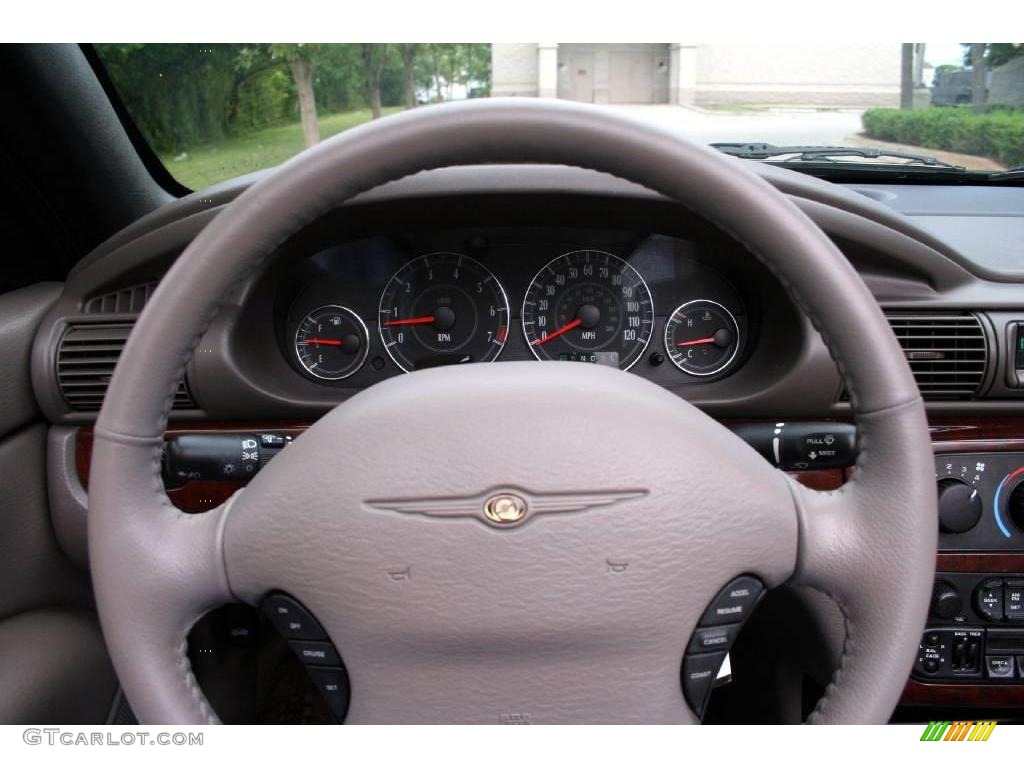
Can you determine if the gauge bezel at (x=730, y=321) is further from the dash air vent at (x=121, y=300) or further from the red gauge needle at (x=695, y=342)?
the dash air vent at (x=121, y=300)

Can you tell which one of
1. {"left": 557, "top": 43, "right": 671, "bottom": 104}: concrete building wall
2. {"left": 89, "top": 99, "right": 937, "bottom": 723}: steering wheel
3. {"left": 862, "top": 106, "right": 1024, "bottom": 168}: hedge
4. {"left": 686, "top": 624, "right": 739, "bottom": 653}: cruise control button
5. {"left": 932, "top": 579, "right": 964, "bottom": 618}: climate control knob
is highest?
{"left": 557, "top": 43, "right": 671, "bottom": 104}: concrete building wall

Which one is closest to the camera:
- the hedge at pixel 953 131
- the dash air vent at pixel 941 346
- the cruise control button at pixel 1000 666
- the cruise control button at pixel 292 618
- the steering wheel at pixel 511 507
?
the steering wheel at pixel 511 507

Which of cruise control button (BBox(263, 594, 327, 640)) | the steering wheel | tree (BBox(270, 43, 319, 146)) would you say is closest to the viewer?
the steering wheel

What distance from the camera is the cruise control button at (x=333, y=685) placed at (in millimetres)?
1147

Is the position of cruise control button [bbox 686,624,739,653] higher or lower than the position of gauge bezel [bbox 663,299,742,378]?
lower

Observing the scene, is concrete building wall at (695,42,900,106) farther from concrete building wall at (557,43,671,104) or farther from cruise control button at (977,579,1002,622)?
cruise control button at (977,579,1002,622)

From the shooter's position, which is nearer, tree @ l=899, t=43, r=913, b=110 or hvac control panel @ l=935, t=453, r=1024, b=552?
hvac control panel @ l=935, t=453, r=1024, b=552

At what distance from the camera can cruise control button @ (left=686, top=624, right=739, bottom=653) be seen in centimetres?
111

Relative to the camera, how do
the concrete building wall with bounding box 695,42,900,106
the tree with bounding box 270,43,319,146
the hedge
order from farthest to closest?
1. the hedge
2. the concrete building wall with bounding box 695,42,900,106
3. the tree with bounding box 270,43,319,146

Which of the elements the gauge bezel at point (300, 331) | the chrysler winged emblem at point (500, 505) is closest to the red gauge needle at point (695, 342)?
the gauge bezel at point (300, 331)

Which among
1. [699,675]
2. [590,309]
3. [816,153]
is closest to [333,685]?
[699,675]

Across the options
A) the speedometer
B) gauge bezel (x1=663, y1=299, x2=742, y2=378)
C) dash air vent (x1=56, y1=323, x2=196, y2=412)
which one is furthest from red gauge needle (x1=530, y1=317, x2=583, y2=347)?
dash air vent (x1=56, y1=323, x2=196, y2=412)

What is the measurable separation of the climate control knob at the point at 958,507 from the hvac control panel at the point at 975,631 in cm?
14

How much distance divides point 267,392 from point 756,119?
4.84 feet
